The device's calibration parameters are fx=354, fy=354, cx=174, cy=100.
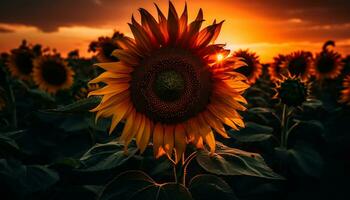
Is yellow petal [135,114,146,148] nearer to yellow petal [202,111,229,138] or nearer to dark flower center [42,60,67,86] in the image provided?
yellow petal [202,111,229,138]

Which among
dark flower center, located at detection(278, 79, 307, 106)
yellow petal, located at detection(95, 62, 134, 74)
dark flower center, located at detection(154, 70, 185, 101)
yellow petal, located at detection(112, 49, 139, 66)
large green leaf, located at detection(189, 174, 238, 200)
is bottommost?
large green leaf, located at detection(189, 174, 238, 200)

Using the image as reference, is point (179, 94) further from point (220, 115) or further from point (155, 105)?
point (220, 115)

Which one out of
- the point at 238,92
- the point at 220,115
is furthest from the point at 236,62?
the point at 220,115

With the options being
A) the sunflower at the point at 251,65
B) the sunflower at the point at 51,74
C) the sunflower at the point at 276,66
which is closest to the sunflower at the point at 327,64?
the sunflower at the point at 276,66

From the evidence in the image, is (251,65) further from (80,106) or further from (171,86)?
(80,106)

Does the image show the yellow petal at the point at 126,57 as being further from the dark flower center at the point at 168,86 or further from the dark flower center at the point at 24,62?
the dark flower center at the point at 24,62

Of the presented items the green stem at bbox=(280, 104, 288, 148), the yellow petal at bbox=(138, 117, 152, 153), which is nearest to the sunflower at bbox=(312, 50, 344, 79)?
the green stem at bbox=(280, 104, 288, 148)

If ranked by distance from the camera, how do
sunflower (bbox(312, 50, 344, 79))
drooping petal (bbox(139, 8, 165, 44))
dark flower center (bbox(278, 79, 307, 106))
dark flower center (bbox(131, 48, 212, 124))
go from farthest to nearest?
1. sunflower (bbox(312, 50, 344, 79))
2. dark flower center (bbox(278, 79, 307, 106))
3. dark flower center (bbox(131, 48, 212, 124))
4. drooping petal (bbox(139, 8, 165, 44))

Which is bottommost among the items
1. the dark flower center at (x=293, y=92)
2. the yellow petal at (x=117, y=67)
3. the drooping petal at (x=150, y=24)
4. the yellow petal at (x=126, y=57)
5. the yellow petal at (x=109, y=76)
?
the dark flower center at (x=293, y=92)
